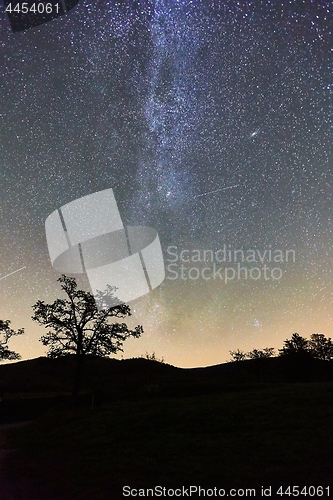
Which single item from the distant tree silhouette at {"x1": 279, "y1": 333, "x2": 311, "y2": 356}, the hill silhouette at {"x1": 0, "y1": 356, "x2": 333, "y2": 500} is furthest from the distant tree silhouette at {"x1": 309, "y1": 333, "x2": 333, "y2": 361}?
the hill silhouette at {"x1": 0, "y1": 356, "x2": 333, "y2": 500}

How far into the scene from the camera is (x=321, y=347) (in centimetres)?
10244

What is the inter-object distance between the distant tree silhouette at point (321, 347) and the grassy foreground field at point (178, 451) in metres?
83.0

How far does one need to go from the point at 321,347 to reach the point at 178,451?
97.8m

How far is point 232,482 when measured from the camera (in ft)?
38.0

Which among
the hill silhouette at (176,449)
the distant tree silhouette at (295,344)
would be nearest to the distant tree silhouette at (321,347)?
the distant tree silhouette at (295,344)

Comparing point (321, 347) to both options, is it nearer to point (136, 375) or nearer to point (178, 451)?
point (136, 375)

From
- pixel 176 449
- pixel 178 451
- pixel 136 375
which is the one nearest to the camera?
pixel 178 451

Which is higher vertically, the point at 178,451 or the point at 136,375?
the point at 136,375

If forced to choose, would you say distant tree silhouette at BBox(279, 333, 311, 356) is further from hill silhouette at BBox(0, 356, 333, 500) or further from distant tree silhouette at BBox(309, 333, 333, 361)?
hill silhouette at BBox(0, 356, 333, 500)

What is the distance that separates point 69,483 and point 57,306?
3216 centimetres

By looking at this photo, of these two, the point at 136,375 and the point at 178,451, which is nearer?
the point at 178,451

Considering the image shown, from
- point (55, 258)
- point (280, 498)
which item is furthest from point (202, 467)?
point (55, 258)

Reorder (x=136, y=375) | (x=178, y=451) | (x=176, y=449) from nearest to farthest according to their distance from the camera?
1. (x=178, y=451)
2. (x=176, y=449)
3. (x=136, y=375)

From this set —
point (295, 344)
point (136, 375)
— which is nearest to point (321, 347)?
point (295, 344)
